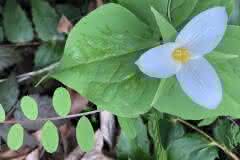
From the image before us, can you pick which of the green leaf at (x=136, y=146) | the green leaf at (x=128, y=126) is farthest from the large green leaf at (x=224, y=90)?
the green leaf at (x=136, y=146)

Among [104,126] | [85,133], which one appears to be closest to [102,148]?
[104,126]

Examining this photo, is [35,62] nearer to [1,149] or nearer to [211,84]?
[1,149]

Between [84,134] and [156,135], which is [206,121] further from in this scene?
[84,134]

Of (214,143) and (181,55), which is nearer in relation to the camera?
(181,55)

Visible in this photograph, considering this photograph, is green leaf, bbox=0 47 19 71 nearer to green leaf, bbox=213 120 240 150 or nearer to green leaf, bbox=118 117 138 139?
green leaf, bbox=118 117 138 139

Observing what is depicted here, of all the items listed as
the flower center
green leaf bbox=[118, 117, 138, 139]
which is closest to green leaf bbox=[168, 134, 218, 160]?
green leaf bbox=[118, 117, 138, 139]

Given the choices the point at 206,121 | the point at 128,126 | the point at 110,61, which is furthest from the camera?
the point at 206,121

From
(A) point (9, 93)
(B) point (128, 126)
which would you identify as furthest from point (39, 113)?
(B) point (128, 126)
